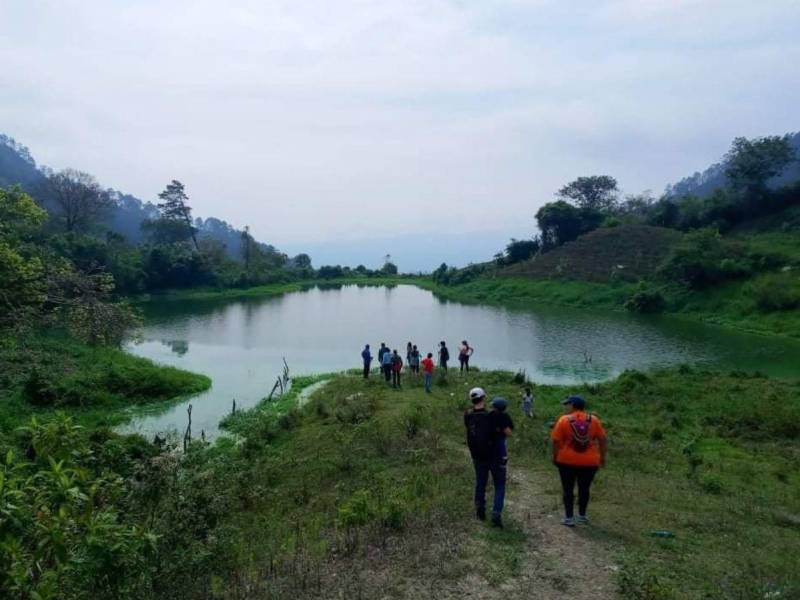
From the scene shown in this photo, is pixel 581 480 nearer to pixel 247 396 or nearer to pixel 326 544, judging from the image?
pixel 326 544

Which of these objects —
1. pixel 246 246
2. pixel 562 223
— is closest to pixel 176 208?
pixel 246 246

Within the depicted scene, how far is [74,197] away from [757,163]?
91.4 meters

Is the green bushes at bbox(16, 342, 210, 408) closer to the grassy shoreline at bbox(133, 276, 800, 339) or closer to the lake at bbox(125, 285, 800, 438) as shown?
the lake at bbox(125, 285, 800, 438)

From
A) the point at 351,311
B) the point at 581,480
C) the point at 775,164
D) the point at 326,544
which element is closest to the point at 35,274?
the point at 326,544

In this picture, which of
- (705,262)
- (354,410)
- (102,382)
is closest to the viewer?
(354,410)

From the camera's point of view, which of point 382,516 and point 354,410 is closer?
point 382,516

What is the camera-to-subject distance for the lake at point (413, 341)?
98.5ft

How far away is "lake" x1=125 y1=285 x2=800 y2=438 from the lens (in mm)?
30031

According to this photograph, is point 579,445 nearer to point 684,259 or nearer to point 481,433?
point 481,433

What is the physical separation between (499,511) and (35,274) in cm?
1022

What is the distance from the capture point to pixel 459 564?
7.41m

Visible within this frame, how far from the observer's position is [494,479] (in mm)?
8594

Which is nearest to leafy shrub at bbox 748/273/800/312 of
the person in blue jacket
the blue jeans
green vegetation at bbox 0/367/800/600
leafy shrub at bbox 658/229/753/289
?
leafy shrub at bbox 658/229/753/289

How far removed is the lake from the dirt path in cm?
1461
